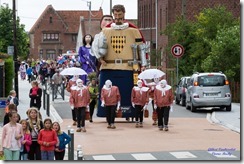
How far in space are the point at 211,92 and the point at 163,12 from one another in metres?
40.0

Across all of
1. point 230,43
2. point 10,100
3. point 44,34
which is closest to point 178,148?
point 10,100

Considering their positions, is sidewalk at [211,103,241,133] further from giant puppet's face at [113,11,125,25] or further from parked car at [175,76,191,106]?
giant puppet's face at [113,11,125,25]

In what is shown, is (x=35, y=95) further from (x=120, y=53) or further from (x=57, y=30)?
(x=57, y=30)

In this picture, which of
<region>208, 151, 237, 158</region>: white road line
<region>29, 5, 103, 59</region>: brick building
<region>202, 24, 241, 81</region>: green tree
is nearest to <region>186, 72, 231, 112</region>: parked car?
<region>202, 24, 241, 81</region>: green tree

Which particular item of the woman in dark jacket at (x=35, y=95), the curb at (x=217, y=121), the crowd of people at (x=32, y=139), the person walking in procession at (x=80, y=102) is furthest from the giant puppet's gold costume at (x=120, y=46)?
the crowd of people at (x=32, y=139)

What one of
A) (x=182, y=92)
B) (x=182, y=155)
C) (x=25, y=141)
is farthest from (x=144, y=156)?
(x=182, y=92)

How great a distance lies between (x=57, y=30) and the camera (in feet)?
314

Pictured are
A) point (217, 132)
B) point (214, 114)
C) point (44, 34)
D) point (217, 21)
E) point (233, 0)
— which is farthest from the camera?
point (44, 34)

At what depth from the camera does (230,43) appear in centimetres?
4000

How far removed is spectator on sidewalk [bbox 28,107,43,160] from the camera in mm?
16531

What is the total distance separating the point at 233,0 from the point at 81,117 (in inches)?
1778

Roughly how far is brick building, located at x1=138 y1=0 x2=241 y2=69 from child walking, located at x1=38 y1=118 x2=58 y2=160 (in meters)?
40.8

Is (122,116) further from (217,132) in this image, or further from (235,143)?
(235,143)

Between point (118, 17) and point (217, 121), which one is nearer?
point (118, 17)
